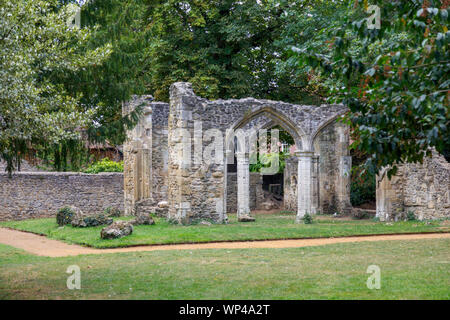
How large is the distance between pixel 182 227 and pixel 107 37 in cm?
Answer: 657

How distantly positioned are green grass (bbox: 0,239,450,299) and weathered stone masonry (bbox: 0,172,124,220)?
34.1ft

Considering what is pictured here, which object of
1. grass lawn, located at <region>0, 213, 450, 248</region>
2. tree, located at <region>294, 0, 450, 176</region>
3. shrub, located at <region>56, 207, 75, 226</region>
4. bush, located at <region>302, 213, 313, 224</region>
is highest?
tree, located at <region>294, 0, 450, 176</region>

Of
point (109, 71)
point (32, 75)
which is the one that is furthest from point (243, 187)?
point (32, 75)

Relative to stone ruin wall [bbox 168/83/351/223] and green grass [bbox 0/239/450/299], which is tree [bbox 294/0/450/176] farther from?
stone ruin wall [bbox 168/83/351/223]

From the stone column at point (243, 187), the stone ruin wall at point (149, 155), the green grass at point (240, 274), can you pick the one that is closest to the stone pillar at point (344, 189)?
the stone column at point (243, 187)

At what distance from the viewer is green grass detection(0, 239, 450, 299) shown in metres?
6.96

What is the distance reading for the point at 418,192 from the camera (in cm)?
1845

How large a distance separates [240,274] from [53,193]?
51.5ft

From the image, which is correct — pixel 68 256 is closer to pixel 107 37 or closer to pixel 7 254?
pixel 7 254

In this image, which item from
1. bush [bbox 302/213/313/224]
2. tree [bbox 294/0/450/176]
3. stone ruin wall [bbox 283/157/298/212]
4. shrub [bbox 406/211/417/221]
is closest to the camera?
tree [bbox 294/0/450/176]

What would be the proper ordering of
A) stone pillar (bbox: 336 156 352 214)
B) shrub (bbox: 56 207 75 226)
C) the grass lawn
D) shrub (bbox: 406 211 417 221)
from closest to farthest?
the grass lawn → shrub (bbox: 56 207 75 226) → shrub (bbox: 406 211 417 221) → stone pillar (bbox: 336 156 352 214)
